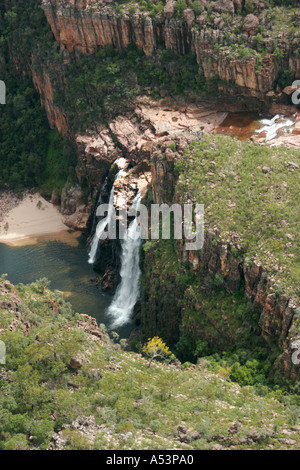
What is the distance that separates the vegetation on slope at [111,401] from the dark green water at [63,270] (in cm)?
1413

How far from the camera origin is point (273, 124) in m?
73.0

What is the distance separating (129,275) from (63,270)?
8.58 metres

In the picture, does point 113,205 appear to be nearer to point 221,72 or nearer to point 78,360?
point 221,72

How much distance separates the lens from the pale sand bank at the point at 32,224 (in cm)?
8181

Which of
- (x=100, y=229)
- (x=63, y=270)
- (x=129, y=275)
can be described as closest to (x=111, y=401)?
(x=129, y=275)

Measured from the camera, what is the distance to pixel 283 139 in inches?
2692

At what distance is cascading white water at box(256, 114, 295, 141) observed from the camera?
71188 millimetres

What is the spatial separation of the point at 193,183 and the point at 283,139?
39.6 ft

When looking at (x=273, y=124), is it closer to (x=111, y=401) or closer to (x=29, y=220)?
(x=29, y=220)

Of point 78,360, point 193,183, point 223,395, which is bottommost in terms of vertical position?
point 223,395

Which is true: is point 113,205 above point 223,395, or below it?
above

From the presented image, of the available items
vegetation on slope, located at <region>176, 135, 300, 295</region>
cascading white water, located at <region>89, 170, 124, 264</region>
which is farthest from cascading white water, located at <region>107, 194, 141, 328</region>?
vegetation on slope, located at <region>176, 135, 300, 295</region>
